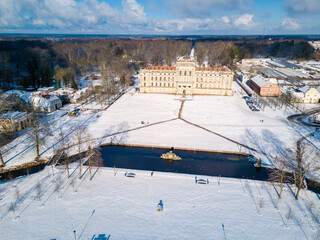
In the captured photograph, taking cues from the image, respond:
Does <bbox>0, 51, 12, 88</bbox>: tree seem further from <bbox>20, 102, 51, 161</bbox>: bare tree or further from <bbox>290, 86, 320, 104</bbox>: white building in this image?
<bbox>290, 86, 320, 104</bbox>: white building

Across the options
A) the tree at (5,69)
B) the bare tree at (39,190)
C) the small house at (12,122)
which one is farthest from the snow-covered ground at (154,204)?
the tree at (5,69)

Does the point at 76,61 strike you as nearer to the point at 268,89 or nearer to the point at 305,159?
the point at 268,89

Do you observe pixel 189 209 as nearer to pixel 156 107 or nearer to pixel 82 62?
pixel 156 107

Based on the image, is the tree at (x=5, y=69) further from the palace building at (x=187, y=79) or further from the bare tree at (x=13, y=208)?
the bare tree at (x=13, y=208)

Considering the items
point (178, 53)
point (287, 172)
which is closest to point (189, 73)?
point (287, 172)

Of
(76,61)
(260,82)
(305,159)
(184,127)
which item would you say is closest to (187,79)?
(260,82)
